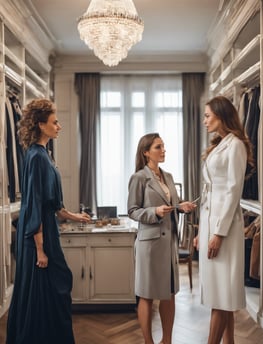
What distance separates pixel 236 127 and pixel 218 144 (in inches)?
5.6

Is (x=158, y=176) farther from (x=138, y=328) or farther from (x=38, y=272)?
(x=138, y=328)

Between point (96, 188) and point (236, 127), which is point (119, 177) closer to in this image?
point (96, 188)

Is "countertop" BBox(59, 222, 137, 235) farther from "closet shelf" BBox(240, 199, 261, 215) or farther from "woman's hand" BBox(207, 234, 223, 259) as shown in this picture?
"woman's hand" BBox(207, 234, 223, 259)

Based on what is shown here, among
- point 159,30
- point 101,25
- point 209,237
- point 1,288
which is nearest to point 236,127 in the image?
point 209,237

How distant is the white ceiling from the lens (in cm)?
428

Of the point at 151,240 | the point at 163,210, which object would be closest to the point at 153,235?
the point at 151,240

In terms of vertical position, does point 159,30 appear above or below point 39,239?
above

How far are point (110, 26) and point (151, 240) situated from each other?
1.85 metres

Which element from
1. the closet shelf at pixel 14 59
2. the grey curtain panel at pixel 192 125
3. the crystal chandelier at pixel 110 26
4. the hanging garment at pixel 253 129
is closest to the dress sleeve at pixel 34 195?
the crystal chandelier at pixel 110 26

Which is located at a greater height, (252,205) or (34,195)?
(34,195)

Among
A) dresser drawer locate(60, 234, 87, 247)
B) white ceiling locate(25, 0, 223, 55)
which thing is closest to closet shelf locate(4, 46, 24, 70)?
white ceiling locate(25, 0, 223, 55)

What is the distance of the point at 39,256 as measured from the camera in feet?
7.53

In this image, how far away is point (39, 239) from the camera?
2295 millimetres

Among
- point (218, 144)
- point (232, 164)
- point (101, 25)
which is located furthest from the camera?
point (101, 25)
